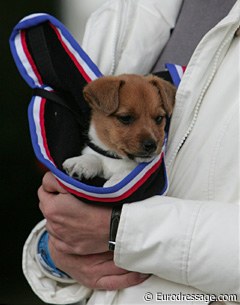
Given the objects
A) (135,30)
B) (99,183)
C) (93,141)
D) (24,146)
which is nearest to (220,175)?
(99,183)

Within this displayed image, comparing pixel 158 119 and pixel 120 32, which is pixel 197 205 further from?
pixel 120 32

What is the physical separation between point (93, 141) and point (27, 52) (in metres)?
0.36

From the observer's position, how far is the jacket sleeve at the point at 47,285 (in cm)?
148

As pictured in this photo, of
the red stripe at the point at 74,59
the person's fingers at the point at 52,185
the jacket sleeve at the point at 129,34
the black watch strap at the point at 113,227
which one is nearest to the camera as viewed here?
the black watch strap at the point at 113,227

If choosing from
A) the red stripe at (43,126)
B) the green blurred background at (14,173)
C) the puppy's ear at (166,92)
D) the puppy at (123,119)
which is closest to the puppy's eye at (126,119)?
the puppy at (123,119)

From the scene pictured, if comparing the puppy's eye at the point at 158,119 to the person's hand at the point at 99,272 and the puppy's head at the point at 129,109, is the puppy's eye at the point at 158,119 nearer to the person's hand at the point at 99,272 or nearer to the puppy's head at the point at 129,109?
the puppy's head at the point at 129,109

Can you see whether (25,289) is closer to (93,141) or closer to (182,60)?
(93,141)

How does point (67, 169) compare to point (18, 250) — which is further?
point (18, 250)

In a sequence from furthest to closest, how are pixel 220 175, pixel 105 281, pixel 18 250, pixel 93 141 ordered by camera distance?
1. pixel 18 250
2. pixel 93 141
3. pixel 105 281
4. pixel 220 175

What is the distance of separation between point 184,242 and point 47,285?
0.62 metres

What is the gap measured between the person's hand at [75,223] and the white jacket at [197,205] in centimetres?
7

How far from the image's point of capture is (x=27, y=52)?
1.47m

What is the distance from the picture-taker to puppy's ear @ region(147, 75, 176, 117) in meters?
1.37

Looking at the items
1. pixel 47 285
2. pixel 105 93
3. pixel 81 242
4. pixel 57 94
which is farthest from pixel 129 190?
pixel 47 285
